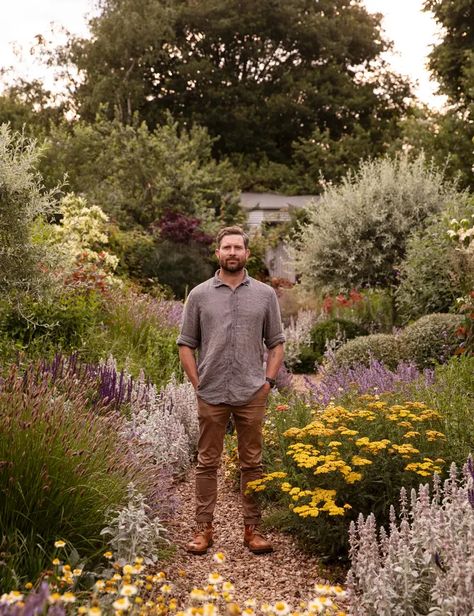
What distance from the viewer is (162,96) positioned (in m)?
37.9

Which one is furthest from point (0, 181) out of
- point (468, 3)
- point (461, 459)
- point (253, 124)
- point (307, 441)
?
point (253, 124)

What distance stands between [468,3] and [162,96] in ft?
61.8

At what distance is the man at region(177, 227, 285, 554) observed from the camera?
14.6 feet

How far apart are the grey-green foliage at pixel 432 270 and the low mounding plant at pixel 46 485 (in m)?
8.16

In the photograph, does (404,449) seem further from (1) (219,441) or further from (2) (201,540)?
(2) (201,540)

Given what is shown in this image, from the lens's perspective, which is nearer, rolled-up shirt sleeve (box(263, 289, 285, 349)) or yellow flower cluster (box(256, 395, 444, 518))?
yellow flower cluster (box(256, 395, 444, 518))

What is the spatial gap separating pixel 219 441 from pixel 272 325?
31.2 inches

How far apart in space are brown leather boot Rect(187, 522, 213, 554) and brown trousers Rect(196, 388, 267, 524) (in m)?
0.05

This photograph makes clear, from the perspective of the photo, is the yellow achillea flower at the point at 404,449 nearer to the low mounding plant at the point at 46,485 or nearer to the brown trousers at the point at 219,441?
the brown trousers at the point at 219,441

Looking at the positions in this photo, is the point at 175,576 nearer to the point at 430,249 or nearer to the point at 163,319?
the point at 163,319

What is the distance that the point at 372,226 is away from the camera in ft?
43.7

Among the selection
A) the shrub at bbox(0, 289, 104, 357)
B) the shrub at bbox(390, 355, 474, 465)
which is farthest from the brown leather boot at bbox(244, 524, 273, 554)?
the shrub at bbox(0, 289, 104, 357)

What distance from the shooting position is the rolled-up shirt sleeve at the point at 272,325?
4590 mm

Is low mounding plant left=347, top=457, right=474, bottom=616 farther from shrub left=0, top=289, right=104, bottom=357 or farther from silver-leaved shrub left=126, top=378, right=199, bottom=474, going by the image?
shrub left=0, top=289, right=104, bottom=357
